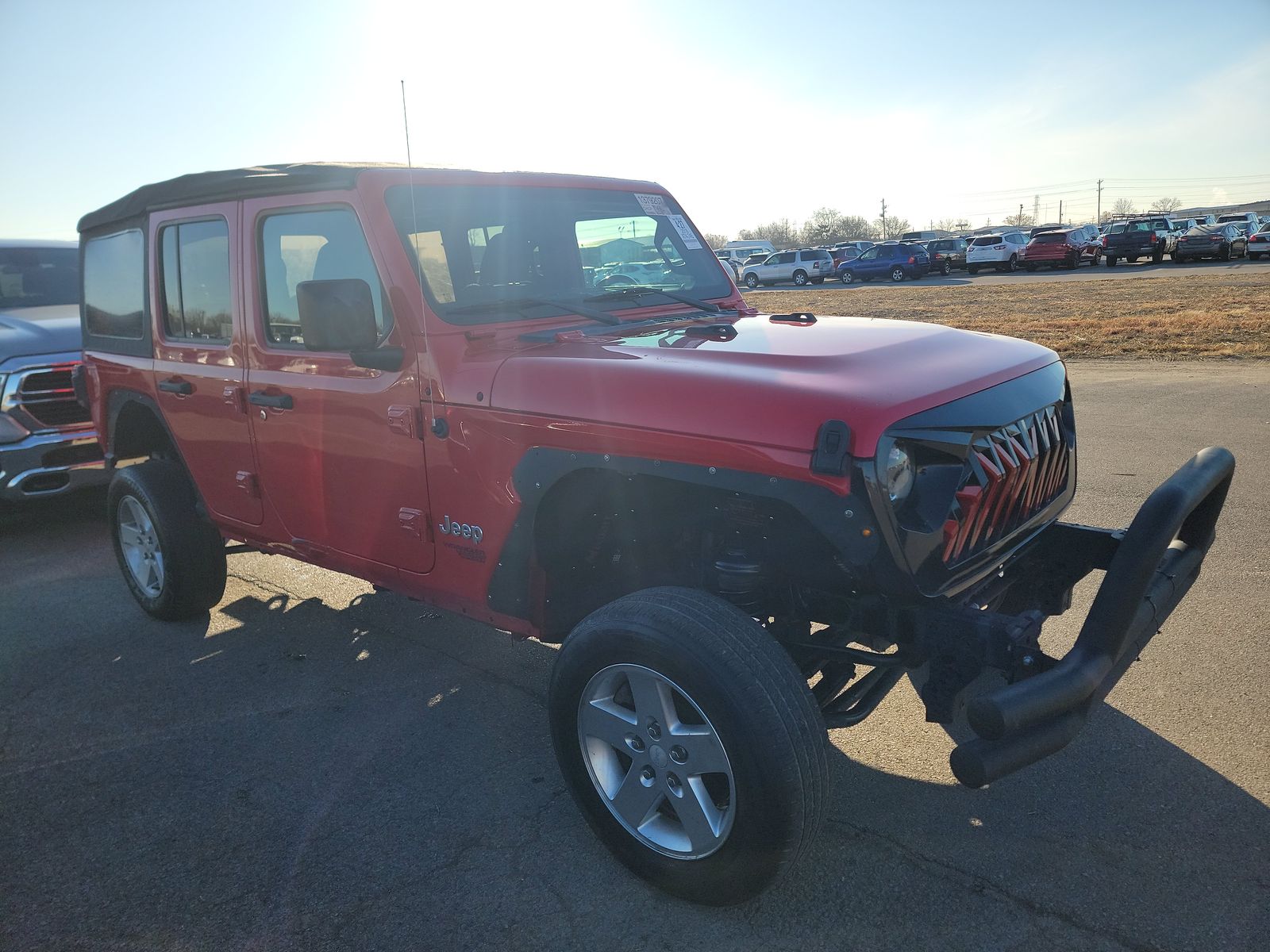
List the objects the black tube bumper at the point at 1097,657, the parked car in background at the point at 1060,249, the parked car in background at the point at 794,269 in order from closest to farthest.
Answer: the black tube bumper at the point at 1097,657
the parked car in background at the point at 1060,249
the parked car in background at the point at 794,269

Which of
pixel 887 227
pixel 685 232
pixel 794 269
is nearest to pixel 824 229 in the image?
pixel 887 227

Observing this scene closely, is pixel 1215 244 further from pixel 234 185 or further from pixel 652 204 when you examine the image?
pixel 234 185

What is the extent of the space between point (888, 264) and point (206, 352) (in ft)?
120

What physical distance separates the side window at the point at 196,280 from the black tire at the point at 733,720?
8.08 ft

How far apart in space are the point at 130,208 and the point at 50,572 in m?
2.64

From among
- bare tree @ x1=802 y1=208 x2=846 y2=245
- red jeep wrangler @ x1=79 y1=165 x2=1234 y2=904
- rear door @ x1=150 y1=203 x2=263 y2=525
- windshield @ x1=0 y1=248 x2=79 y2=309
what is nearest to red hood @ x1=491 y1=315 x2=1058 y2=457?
red jeep wrangler @ x1=79 y1=165 x2=1234 y2=904

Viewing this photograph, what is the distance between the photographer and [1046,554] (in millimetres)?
3248

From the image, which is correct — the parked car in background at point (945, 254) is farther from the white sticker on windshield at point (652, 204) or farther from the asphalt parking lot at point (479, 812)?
the white sticker on windshield at point (652, 204)

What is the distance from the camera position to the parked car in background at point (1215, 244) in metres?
32.2

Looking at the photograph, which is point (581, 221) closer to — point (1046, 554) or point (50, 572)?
point (1046, 554)

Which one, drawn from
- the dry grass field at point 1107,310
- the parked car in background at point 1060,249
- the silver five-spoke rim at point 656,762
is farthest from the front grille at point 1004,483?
the parked car in background at point 1060,249

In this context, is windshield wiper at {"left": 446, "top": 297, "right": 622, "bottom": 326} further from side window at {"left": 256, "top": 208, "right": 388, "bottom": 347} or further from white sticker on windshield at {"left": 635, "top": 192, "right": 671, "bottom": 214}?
white sticker on windshield at {"left": 635, "top": 192, "right": 671, "bottom": 214}

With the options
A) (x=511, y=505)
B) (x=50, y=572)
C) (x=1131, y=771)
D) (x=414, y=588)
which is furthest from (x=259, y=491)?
(x=1131, y=771)

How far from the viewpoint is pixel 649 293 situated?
3939 mm
